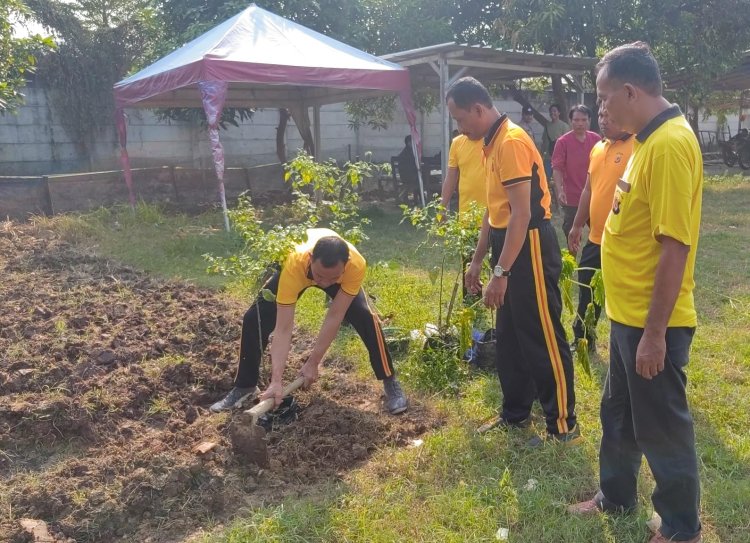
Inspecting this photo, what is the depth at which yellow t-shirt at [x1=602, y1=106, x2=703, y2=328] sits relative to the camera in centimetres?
199

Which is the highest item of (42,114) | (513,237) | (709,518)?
(42,114)

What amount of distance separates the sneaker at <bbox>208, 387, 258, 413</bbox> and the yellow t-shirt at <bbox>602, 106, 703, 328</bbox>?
7.09 ft

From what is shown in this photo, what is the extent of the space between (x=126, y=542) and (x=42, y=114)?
15.5 metres

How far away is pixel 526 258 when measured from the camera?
121 inches

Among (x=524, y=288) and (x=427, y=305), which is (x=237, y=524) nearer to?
(x=524, y=288)

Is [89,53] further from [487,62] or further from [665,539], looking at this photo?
[665,539]

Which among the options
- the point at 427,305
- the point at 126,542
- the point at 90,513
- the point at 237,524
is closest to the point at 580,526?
the point at 237,524

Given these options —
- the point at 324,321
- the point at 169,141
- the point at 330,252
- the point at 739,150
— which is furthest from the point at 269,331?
the point at 739,150

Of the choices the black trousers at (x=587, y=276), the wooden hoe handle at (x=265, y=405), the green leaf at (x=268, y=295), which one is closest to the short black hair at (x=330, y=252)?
the green leaf at (x=268, y=295)

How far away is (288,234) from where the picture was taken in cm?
354

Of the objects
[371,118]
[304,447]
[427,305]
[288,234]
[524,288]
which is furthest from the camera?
[371,118]

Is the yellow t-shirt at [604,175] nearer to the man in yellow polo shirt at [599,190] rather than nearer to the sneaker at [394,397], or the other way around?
the man in yellow polo shirt at [599,190]

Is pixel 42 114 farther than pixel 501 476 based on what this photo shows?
Yes

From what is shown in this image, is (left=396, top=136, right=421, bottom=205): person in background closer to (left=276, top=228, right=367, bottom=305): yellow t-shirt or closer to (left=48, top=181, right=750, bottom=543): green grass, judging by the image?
(left=48, top=181, right=750, bottom=543): green grass
